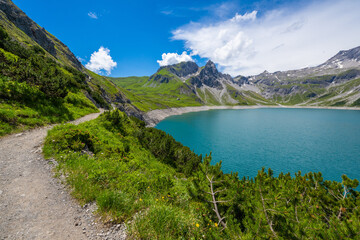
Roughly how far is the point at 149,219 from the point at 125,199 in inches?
58.9

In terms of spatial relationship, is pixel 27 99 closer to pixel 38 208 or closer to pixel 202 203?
pixel 38 208

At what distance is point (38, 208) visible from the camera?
17.6 feet

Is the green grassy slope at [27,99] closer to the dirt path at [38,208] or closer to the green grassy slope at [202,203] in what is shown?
the green grassy slope at [202,203]

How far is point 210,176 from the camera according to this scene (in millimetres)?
6254

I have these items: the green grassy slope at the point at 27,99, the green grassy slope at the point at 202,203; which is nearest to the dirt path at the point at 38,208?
the green grassy slope at the point at 202,203

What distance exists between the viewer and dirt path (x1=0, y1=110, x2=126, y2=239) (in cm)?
448

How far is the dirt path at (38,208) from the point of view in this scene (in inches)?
176

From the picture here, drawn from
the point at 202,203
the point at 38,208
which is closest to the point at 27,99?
the point at 38,208

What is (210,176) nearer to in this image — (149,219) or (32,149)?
(149,219)

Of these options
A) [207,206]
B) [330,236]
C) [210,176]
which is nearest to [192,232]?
[207,206]

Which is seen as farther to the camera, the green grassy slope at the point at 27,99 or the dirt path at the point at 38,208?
the green grassy slope at the point at 27,99

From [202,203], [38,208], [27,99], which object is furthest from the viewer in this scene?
[27,99]

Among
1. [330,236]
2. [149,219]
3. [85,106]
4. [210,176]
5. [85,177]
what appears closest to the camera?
[330,236]

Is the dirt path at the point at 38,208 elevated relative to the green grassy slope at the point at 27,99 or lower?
lower
